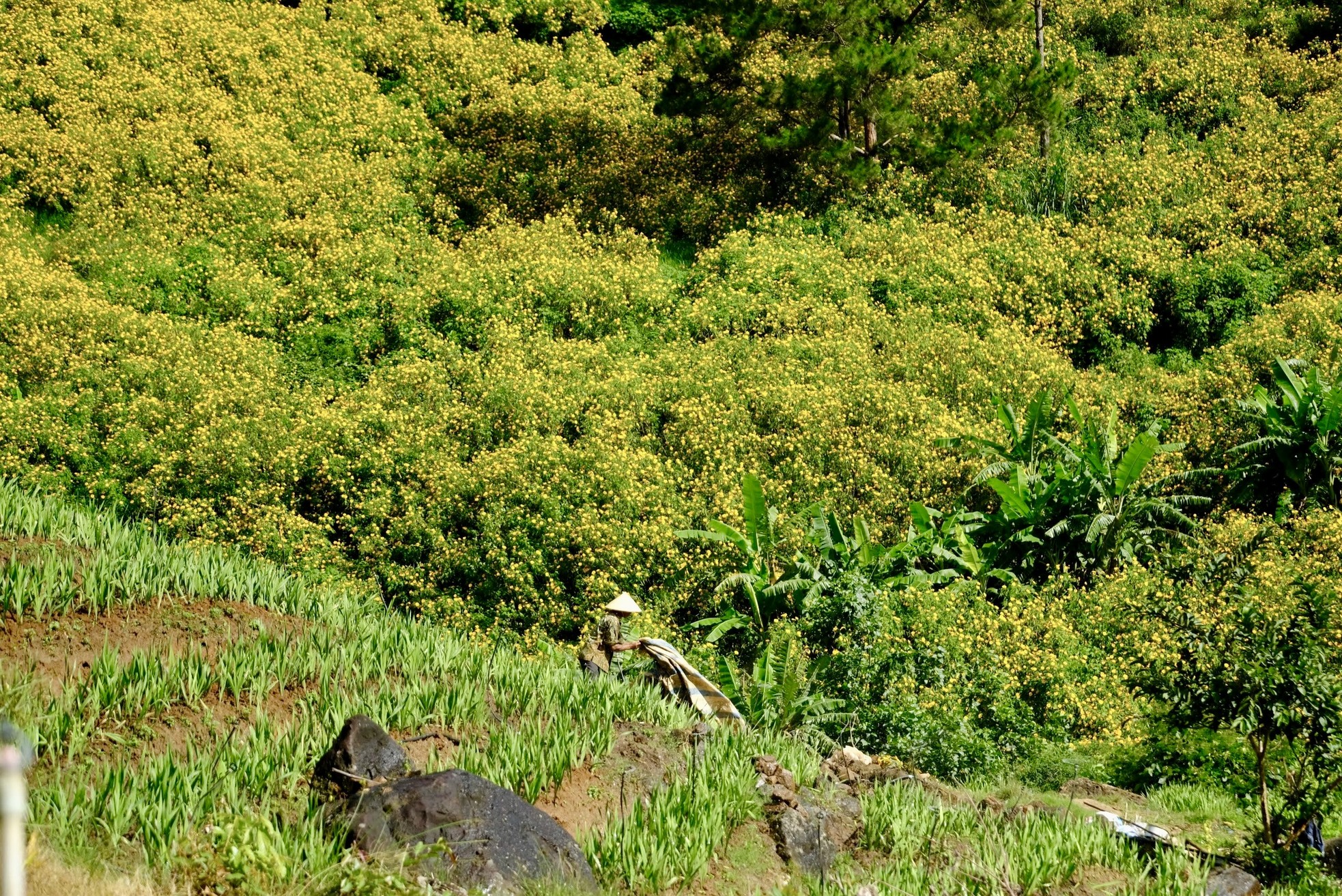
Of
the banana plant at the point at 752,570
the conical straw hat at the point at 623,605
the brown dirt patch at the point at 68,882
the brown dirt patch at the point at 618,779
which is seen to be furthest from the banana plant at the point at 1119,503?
the brown dirt patch at the point at 68,882

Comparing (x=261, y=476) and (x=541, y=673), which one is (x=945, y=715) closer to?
(x=541, y=673)

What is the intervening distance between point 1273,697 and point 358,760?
5792 millimetres

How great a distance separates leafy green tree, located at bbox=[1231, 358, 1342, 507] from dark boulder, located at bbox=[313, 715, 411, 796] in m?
11.8

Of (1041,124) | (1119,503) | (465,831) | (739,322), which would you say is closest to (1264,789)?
(465,831)

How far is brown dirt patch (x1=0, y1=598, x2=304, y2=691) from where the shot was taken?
781cm

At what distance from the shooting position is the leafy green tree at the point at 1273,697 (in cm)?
734

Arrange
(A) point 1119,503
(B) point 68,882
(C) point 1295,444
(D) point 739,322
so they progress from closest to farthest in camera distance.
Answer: (B) point 68,882, (A) point 1119,503, (C) point 1295,444, (D) point 739,322

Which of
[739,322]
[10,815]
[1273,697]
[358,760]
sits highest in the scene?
[10,815]

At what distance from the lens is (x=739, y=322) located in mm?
18344

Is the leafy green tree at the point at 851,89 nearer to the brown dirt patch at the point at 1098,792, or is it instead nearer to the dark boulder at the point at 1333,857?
the brown dirt patch at the point at 1098,792

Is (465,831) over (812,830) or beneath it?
over

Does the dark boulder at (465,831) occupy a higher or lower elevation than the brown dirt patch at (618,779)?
higher

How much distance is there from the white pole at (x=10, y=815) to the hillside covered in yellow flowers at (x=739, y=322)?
7.88 m

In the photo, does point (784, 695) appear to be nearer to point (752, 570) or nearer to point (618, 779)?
point (752, 570)
